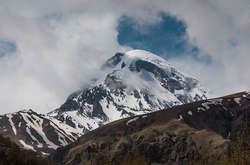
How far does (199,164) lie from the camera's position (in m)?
76.7

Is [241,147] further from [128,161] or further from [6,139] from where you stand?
[6,139]

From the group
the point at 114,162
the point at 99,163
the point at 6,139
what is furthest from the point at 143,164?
the point at 6,139

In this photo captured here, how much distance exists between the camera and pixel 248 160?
5334 cm

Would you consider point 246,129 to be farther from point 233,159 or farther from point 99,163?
point 99,163

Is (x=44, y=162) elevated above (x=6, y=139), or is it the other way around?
(x=6, y=139)

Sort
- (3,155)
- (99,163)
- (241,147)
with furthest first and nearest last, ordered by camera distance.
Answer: (99,163)
(241,147)
(3,155)

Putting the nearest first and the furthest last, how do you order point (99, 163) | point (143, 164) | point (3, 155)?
point (3, 155)
point (99, 163)
point (143, 164)

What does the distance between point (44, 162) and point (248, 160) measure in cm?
2855

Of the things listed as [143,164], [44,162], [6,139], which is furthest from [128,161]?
[6,139]

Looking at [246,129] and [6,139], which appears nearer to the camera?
[246,129]

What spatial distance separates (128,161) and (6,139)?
21.1 m

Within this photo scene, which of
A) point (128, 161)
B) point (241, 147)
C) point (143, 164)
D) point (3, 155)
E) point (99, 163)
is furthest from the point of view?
point (143, 164)

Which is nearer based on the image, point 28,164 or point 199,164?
point 28,164

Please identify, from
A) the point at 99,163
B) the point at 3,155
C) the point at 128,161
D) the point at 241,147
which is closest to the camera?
the point at 3,155
